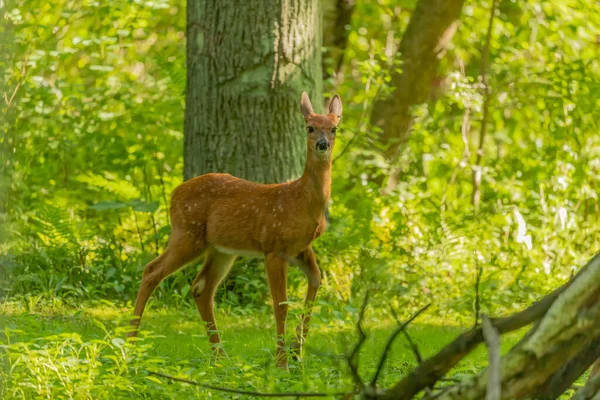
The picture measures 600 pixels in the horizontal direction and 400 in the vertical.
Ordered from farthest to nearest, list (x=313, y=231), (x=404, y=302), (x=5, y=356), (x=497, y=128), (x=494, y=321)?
1. (x=497, y=128)
2. (x=404, y=302)
3. (x=313, y=231)
4. (x=5, y=356)
5. (x=494, y=321)

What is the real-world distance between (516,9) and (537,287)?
193 inches

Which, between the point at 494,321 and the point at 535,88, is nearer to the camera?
the point at 494,321

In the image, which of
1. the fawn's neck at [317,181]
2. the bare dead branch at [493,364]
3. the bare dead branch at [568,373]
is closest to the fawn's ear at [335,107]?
the fawn's neck at [317,181]

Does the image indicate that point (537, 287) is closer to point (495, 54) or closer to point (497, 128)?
point (495, 54)

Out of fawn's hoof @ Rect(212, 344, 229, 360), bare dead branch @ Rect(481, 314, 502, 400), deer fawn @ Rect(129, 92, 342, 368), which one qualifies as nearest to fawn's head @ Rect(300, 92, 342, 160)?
deer fawn @ Rect(129, 92, 342, 368)

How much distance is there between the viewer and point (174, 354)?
600 centimetres

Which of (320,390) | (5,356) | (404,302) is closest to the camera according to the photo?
(320,390)

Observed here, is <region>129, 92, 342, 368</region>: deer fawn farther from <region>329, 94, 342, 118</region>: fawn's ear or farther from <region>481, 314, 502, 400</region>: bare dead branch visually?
<region>481, 314, 502, 400</region>: bare dead branch

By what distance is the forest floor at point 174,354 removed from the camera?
4363mm

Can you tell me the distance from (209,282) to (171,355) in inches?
35.3

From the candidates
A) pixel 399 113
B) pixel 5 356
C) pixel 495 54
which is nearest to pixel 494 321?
pixel 5 356

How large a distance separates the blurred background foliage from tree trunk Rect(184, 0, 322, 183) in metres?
0.78

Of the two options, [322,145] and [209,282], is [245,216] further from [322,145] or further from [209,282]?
[322,145]

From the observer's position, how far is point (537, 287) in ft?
29.0
